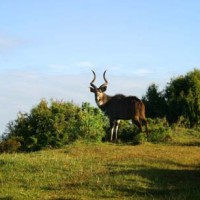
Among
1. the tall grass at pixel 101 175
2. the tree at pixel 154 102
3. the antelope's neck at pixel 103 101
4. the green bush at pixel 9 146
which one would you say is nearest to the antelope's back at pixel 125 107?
the antelope's neck at pixel 103 101

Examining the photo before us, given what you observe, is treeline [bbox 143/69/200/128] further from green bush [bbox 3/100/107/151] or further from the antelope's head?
green bush [bbox 3/100/107/151]

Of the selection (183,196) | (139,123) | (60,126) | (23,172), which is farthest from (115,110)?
(183,196)

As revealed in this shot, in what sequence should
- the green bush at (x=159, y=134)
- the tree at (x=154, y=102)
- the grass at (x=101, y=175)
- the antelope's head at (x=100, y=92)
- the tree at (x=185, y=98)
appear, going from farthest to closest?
the tree at (x=154, y=102), the tree at (x=185, y=98), the antelope's head at (x=100, y=92), the green bush at (x=159, y=134), the grass at (x=101, y=175)

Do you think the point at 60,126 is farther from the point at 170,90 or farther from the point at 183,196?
the point at 170,90

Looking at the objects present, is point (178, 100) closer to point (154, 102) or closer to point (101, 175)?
point (154, 102)

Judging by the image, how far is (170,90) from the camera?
3203 centimetres

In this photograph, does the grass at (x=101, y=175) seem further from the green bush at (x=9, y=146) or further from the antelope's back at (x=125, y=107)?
the antelope's back at (x=125, y=107)

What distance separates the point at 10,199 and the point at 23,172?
8.44 feet

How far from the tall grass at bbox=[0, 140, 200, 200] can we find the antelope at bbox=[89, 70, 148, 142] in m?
3.97

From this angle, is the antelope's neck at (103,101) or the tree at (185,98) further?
the tree at (185,98)

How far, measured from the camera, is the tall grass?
1296cm

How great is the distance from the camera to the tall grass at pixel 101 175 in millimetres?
12964

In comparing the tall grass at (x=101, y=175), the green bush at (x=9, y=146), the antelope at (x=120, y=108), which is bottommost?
the tall grass at (x=101, y=175)

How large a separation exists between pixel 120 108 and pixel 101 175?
28.7 ft
